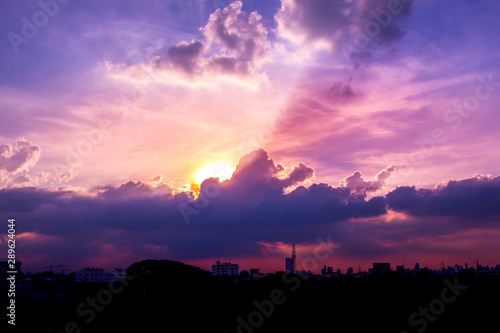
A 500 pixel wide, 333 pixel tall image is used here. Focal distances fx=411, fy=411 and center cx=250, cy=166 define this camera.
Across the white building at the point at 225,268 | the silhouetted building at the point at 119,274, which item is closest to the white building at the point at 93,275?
the silhouetted building at the point at 119,274

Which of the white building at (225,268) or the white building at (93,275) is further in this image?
the white building at (225,268)

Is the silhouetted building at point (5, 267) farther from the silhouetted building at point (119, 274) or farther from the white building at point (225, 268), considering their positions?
the white building at point (225, 268)

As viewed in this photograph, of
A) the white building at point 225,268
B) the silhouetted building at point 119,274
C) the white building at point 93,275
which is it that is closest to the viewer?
the silhouetted building at point 119,274

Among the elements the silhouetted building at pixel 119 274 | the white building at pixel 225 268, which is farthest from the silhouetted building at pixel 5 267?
the white building at pixel 225 268

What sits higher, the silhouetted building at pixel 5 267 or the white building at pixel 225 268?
the silhouetted building at pixel 5 267

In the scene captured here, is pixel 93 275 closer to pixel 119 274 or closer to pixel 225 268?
pixel 119 274

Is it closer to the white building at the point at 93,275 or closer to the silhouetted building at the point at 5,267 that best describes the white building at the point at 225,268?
the white building at the point at 93,275

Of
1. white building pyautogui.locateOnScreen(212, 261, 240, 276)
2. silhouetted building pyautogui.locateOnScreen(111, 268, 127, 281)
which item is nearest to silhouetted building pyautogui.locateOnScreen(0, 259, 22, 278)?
silhouetted building pyautogui.locateOnScreen(111, 268, 127, 281)

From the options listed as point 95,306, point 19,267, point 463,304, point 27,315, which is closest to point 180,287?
point 95,306

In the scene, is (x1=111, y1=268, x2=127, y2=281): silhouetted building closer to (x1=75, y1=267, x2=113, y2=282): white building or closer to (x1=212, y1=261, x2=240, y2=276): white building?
(x1=75, y1=267, x2=113, y2=282): white building

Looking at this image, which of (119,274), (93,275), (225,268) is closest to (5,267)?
(119,274)

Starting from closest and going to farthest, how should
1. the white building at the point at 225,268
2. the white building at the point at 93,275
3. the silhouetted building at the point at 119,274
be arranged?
the silhouetted building at the point at 119,274, the white building at the point at 93,275, the white building at the point at 225,268

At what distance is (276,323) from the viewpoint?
51031 millimetres

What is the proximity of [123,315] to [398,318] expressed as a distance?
113 ft
